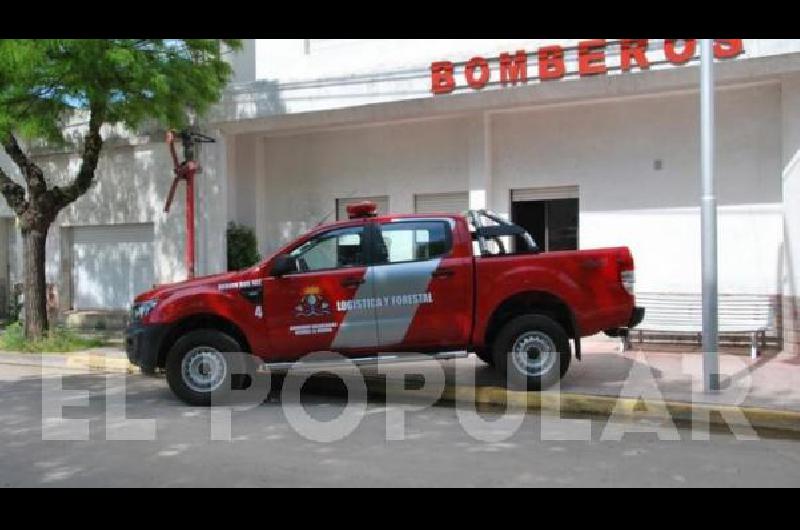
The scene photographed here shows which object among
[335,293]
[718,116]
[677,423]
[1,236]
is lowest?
[677,423]

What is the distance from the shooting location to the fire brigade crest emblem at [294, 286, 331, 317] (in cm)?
802

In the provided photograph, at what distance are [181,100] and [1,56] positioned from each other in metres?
2.68

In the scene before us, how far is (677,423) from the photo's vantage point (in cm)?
731

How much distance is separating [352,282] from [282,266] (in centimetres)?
78

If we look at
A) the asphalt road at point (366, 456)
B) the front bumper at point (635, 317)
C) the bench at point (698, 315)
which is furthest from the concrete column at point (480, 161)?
the asphalt road at point (366, 456)

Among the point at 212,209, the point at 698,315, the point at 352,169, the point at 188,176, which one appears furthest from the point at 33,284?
the point at 698,315

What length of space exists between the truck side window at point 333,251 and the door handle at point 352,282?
19 cm

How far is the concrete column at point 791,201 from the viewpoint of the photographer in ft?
34.4

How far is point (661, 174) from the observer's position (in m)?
11.9

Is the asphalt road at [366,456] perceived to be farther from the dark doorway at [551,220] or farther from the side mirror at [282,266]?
the dark doorway at [551,220]

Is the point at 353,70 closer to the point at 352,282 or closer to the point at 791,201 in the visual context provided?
the point at 352,282
